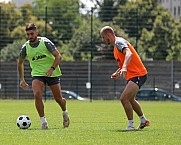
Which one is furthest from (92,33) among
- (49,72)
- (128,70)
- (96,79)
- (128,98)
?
(128,98)

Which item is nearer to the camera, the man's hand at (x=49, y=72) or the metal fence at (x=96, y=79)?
the man's hand at (x=49, y=72)

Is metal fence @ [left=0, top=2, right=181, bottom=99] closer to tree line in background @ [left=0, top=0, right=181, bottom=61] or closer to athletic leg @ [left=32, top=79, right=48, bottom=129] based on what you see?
tree line in background @ [left=0, top=0, right=181, bottom=61]

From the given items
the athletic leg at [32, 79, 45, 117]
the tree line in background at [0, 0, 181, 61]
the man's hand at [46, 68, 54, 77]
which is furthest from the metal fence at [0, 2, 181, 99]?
the man's hand at [46, 68, 54, 77]

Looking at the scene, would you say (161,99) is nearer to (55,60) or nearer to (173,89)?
(173,89)

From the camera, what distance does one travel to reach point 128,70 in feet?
49.5

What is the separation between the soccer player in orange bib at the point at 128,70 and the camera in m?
14.6

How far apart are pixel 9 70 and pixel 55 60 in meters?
34.0

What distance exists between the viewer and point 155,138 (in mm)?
12727

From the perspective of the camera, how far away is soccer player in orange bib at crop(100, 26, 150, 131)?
14.6 m

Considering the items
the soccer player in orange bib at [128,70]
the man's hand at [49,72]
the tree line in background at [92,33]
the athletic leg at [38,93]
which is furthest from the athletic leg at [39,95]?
the tree line in background at [92,33]

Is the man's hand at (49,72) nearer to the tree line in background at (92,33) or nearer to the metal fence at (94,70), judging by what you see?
the metal fence at (94,70)

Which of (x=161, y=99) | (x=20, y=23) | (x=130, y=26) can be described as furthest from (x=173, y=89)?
(x=20, y=23)

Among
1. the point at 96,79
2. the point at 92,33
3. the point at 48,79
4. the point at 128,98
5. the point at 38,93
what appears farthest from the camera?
the point at 92,33

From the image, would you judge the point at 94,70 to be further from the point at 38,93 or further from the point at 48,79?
the point at 38,93
